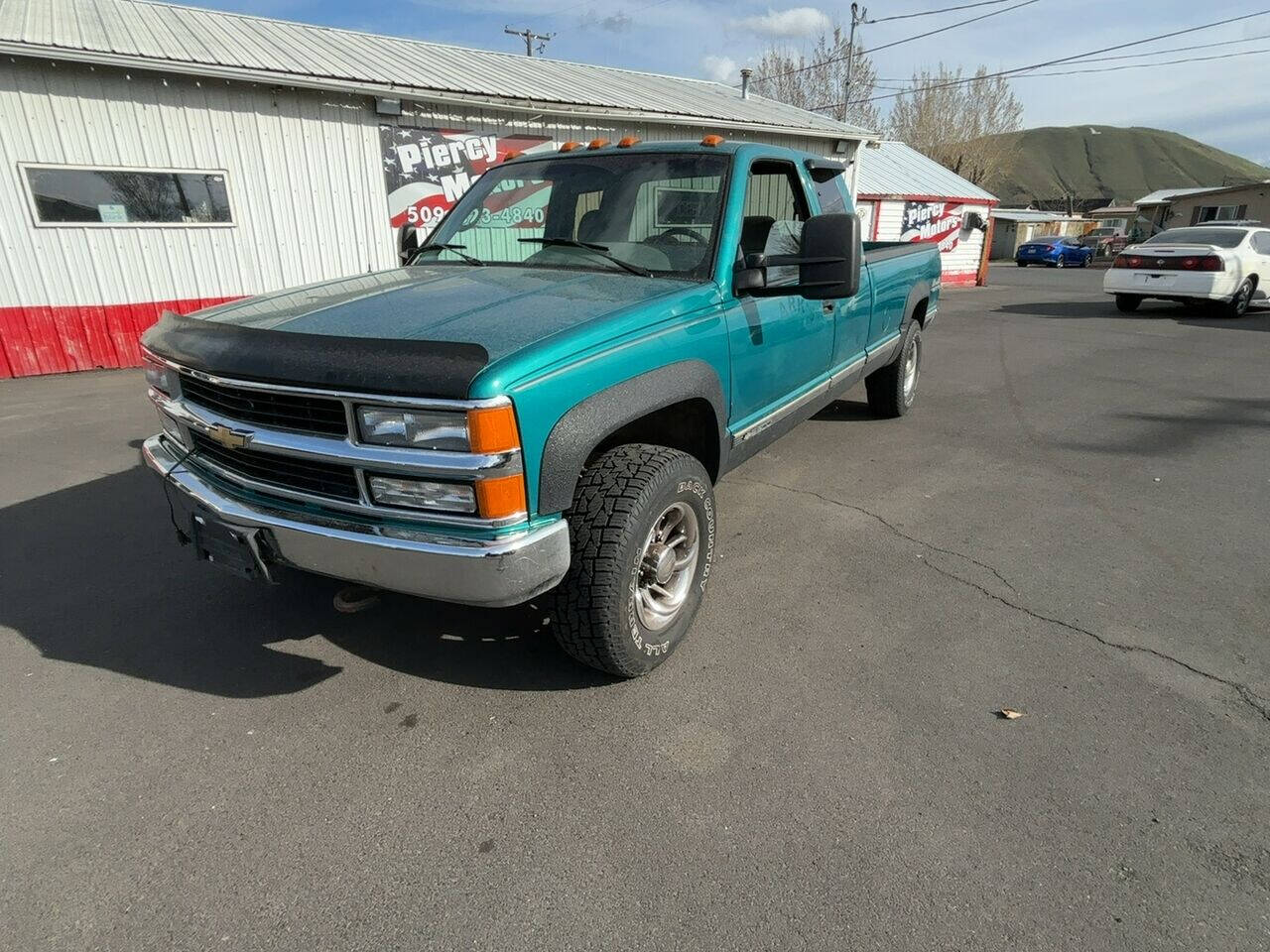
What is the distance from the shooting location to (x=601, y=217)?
338 centimetres

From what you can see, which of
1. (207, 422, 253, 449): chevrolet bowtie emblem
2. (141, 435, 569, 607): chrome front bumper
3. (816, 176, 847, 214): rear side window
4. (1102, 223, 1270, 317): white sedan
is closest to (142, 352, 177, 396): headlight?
(207, 422, 253, 449): chevrolet bowtie emblem

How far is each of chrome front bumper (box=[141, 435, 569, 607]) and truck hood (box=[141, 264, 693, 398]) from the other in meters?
0.44

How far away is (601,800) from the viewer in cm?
222

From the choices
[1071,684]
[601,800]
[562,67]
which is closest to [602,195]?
[601,800]

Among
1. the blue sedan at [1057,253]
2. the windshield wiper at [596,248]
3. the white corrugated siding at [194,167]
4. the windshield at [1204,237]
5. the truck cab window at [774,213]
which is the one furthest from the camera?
the blue sedan at [1057,253]

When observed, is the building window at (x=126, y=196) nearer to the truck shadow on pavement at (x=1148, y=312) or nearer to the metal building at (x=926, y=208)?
the truck shadow on pavement at (x=1148, y=312)

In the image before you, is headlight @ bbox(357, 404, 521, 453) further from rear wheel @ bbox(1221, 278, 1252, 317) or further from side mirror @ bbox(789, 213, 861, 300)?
rear wheel @ bbox(1221, 278, 1252, 317)

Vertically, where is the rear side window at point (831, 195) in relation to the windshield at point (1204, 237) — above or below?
above

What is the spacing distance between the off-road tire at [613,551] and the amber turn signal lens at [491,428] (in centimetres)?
49

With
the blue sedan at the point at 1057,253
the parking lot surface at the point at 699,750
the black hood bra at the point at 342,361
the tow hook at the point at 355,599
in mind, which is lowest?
the blue sedan at the point at 1057,253

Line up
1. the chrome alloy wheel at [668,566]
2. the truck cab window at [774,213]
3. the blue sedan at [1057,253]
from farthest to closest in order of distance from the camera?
the blue sedan at [1057,253], the truck cab window at [774,213], the chrome alloy wheel at [668,566]

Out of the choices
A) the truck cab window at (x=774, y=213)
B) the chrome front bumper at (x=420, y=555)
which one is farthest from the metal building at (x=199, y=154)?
the chrome front bumper at (x=420, y=555)

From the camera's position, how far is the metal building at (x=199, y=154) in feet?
25.7

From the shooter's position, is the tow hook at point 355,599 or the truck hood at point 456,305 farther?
the tow hook at point 355,599
